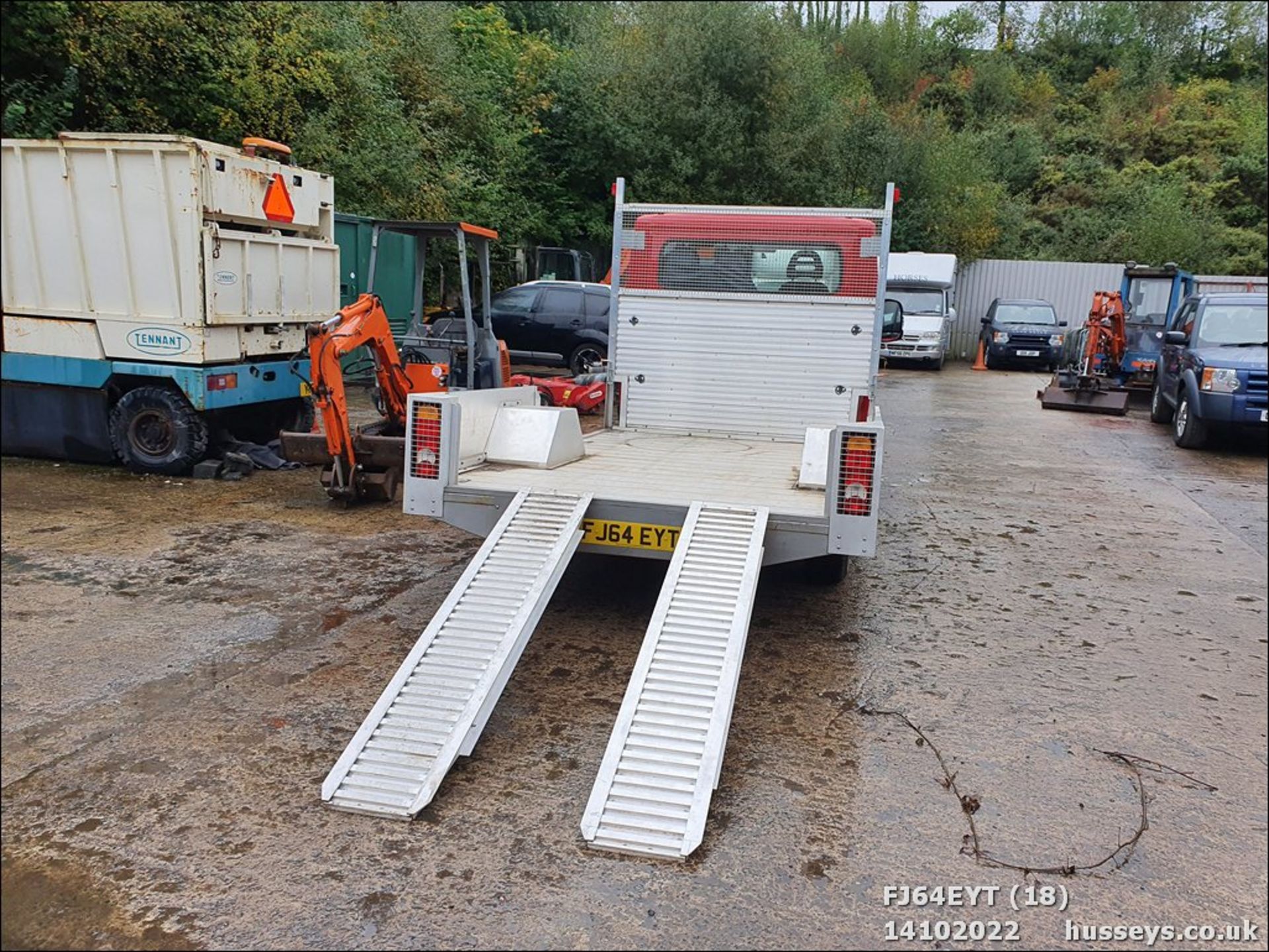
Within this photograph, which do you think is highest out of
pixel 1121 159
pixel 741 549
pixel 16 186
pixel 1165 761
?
pixel 1121 159

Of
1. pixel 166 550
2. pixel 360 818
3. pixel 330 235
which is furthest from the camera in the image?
pixel 330 235

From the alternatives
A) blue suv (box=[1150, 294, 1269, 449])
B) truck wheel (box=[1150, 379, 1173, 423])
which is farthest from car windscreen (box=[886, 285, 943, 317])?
blue suv (box=[1150, 294, 1269, 449])

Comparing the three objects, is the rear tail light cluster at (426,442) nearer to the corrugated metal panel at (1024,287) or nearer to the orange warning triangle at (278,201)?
the orange warning triangle at (278,201)

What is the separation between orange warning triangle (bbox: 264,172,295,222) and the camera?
8148mm

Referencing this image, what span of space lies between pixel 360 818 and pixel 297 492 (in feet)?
16.6

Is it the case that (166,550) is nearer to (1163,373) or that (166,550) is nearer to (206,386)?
(206,386)

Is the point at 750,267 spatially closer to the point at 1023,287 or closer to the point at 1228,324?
the point at 1228,324

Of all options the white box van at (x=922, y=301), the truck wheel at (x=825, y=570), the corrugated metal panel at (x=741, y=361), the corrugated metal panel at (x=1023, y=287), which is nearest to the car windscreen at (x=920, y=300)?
the white box van at (x=922, y=301)

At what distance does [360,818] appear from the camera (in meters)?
3.06

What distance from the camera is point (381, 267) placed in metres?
13.8

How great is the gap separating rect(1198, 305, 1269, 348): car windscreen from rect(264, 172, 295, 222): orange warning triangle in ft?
29.1

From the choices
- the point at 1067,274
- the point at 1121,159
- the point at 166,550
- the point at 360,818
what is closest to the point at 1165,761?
the point at 360,818

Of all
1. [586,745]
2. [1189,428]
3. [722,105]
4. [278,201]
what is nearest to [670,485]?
[586,745]

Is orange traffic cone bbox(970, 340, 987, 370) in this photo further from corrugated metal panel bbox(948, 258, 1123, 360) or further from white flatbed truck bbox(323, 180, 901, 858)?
white flatbed truck bbox(323, 180, 901, 858)
